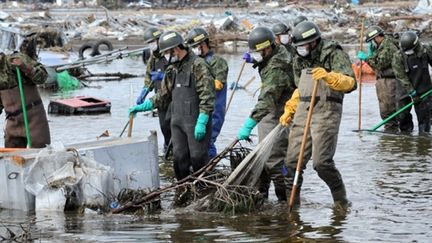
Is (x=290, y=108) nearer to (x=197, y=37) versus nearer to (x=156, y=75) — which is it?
(x=197, y=37)

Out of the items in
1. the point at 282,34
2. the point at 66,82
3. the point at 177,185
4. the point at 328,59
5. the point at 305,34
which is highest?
the point at 305,34

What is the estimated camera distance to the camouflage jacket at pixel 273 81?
1021 centimetres

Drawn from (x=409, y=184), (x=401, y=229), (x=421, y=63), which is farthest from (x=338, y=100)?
(x=421, y=63)

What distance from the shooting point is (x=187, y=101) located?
1077 cm

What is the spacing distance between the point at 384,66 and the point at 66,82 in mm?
11922

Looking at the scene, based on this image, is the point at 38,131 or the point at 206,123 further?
the point at 38,131

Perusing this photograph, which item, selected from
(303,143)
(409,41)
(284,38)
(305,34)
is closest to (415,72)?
(409,41)

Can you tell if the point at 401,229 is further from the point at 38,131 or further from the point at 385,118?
the point at 385,118

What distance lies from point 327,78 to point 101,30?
4921 centimetres

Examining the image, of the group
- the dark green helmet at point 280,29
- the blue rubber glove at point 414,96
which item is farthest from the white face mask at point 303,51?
the blue rubber glove at point 414,96

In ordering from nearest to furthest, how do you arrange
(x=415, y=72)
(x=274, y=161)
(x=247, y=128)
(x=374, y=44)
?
(x=247, y=128) < (x=274, y=161) < (x=415, y=72) < (x=374, y=44)

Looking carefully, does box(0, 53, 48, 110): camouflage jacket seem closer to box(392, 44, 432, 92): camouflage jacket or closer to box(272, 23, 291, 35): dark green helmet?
box(272, 23, 291, 35): dark green helmet

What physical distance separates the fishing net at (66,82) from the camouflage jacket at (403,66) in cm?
1204

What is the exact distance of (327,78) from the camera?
934cm
